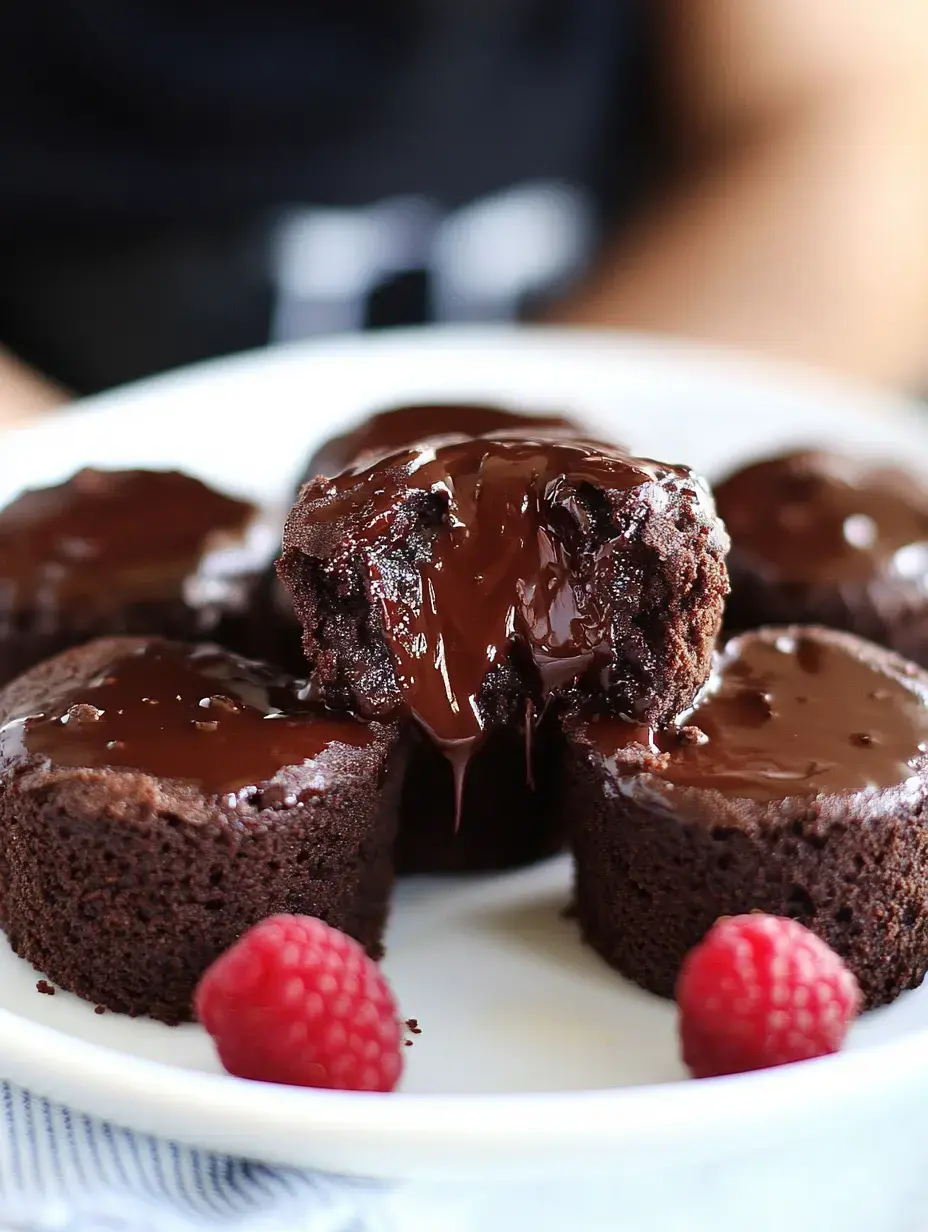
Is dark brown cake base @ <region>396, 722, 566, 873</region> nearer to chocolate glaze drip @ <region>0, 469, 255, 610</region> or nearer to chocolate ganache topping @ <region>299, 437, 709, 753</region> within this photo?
chocolate ganache topping @ <region>299, 437, 709, 753</region>

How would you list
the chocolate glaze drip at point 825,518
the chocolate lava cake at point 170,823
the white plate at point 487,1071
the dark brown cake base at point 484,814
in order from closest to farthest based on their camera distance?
the white plate at point 487,1071, the chocolate lava cake at point 170,823, the dark brown cake base at point 484,814, the chocolate glaze drip at point 825,518

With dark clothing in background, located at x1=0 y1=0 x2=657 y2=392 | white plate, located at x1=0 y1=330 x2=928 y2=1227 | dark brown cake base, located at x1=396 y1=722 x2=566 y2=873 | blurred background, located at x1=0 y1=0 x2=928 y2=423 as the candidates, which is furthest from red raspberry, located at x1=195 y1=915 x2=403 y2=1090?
dark clothing in background, located at x1=0 y1=0 x2=657 y2=392

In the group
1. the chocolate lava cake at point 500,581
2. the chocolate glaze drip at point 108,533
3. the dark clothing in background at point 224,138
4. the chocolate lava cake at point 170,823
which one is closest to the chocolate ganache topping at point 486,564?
the chocolate lava cake at point 500,581

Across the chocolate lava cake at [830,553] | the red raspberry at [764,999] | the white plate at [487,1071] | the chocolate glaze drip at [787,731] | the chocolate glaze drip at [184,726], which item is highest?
the chocolate lava cake at [830,553]

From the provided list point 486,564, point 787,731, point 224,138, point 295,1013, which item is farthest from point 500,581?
point 224,138

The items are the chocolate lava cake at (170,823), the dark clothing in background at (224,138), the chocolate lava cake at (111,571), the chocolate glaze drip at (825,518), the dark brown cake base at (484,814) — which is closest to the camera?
the chocolate lava cake at (170,823)

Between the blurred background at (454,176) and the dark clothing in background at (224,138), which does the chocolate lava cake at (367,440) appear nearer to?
the blurred background at (454,176)

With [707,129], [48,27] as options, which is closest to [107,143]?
[48,27]
